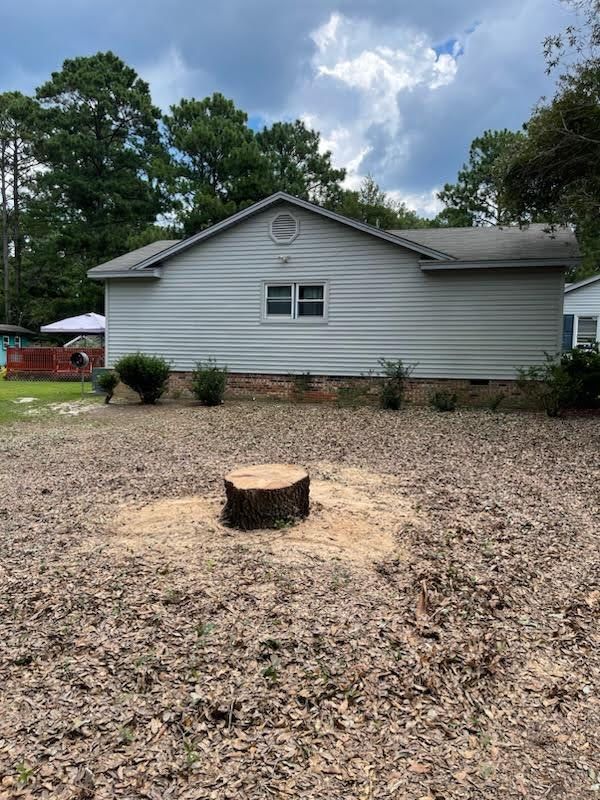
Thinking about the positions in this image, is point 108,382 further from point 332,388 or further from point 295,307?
point 332,388

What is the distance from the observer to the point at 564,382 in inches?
376

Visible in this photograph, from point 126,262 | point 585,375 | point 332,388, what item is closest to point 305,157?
point 126,262

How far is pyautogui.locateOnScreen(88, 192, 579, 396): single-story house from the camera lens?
1147 centimetres

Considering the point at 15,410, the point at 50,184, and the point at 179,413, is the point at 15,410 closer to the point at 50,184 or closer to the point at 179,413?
the point at 179,413

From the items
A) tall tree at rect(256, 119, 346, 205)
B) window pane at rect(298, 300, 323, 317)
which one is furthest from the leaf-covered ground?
tall tree at rect(256, 119, 346, 205)

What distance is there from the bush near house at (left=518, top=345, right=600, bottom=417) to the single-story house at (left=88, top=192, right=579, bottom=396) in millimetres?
633

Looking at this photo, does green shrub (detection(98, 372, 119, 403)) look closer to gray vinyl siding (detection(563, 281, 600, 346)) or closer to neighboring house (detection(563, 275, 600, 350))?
neighboring house (detection(563, 275, 600, 350))

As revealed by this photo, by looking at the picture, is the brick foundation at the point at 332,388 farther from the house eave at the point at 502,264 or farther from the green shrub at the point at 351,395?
the house eave at the point at 502,264

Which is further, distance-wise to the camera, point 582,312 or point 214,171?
point 214,171

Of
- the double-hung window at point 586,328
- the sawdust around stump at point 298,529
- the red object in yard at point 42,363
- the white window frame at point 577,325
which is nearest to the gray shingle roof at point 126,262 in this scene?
the red object in yard at point 42,363

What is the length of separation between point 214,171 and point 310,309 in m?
18.5

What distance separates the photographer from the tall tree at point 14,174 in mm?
29859

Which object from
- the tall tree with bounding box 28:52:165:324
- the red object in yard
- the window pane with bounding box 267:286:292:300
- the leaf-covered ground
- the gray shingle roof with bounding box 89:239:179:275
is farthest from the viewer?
the tall tree with bounding box 28:52:165:324

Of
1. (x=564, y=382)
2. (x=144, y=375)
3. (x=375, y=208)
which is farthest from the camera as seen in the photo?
(x=375, y=208)
